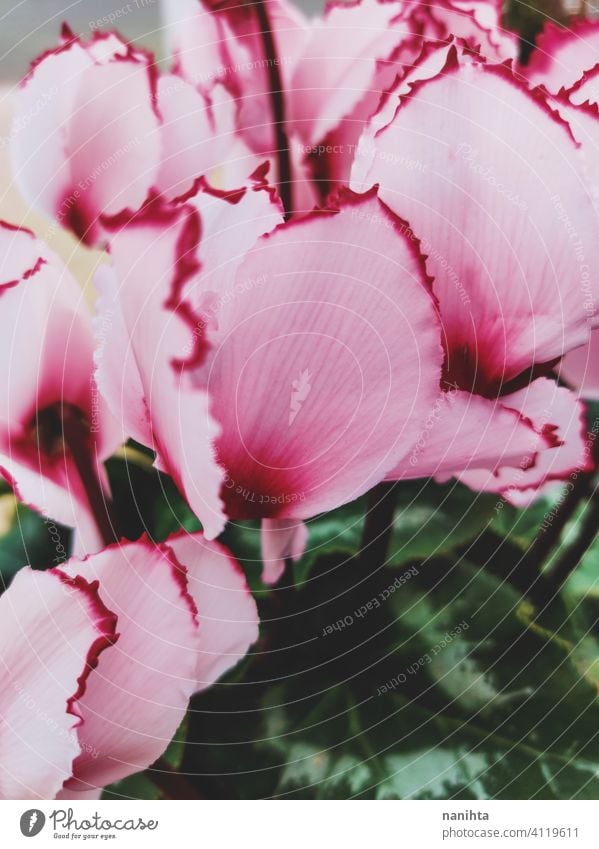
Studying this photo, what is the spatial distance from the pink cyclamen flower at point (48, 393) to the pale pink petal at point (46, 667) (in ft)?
0.08

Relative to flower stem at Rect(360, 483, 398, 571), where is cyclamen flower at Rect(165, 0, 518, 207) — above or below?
above

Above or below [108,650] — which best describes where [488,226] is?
above

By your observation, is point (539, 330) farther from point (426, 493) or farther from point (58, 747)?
point (58, 747)

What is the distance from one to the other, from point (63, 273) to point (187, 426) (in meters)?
0.07

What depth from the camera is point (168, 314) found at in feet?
0.78

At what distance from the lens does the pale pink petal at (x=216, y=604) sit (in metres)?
0.28

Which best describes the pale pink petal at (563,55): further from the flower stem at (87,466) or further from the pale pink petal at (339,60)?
the flower stem at (87,466)

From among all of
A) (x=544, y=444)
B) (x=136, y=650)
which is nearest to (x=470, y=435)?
(x=544, y=444)

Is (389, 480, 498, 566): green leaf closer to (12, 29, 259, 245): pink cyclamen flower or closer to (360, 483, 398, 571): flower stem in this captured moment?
(360, 483, 398, 571): flower stem

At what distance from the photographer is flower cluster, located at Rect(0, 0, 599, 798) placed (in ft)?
0.78

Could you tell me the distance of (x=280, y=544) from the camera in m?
0.29

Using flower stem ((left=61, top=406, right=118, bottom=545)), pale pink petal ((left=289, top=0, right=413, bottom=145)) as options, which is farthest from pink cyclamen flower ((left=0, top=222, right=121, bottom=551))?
pale pink petal ((left=289, top=0, right=413, bottom=145))

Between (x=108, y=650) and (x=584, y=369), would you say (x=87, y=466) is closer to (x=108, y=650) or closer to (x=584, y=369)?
(x=108, y=650)

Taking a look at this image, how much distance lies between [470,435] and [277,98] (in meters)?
0.14
